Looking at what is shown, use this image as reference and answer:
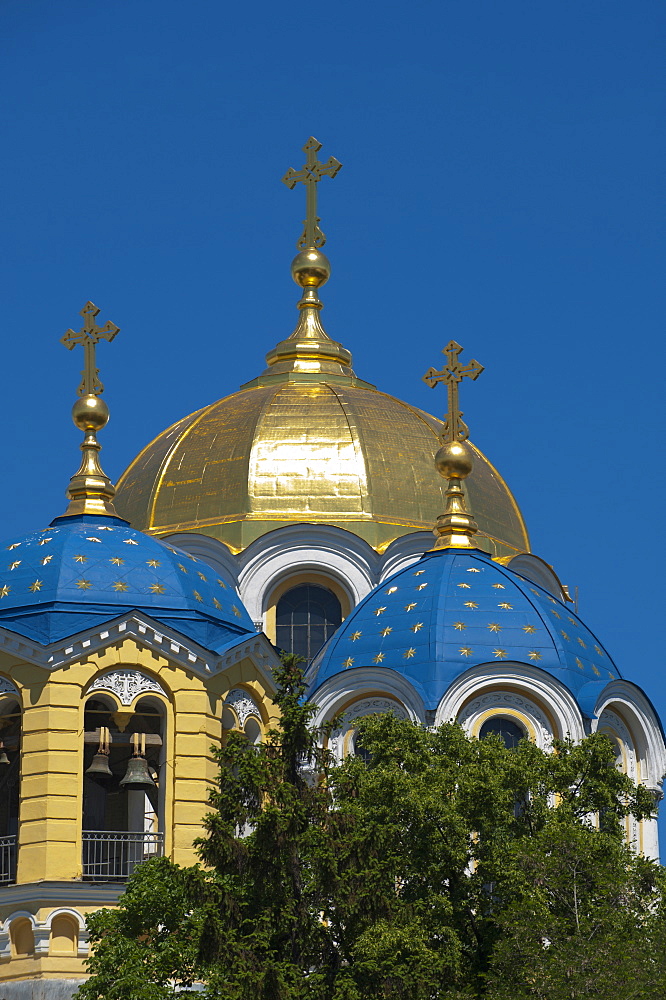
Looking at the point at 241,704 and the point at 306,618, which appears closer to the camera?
the point at 241,704

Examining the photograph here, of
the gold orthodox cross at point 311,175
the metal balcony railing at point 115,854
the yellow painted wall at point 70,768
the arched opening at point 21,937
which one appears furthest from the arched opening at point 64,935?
the gold orthodox cross at point 311,175

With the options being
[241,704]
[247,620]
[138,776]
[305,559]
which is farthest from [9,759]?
[305,559]

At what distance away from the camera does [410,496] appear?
3684cm

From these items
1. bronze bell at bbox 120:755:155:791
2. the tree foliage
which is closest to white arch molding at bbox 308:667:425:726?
bronze bell at bbox 120:755:155:791

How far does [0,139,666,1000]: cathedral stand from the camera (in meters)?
27.6

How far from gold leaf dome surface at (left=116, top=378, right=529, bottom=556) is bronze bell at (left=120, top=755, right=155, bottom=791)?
803cm

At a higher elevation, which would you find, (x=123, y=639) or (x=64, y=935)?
(x=123, y=639)

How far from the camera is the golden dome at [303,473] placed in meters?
36.4

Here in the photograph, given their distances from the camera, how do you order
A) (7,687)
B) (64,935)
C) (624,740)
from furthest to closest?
(624,740) < (7,687) < (64,935)

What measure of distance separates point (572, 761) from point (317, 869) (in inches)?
170

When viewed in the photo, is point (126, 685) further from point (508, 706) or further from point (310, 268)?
point (310, 268)

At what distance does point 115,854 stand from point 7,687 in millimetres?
2185

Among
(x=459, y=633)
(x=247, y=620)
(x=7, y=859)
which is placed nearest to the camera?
(x=7, y=859)

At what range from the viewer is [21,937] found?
27.0 metres
